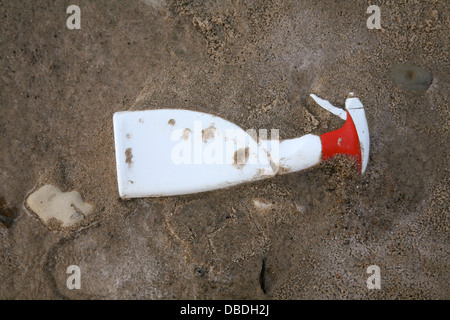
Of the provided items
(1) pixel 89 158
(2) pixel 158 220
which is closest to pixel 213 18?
(1) pixel 89 158

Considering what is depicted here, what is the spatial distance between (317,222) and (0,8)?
2271 mm

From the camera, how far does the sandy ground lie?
2068 mm

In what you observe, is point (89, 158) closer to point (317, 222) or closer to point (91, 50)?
point (91, 50)

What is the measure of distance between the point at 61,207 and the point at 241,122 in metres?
1.15

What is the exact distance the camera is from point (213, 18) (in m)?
2.13

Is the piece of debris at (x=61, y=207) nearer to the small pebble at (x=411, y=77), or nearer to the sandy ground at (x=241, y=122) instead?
the sandy ground at (x=241, y=122)

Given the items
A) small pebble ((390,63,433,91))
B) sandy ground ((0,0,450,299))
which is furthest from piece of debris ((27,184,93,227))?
small pebble ((390,63,433,91))

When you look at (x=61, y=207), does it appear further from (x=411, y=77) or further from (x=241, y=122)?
(x=411, y=77)

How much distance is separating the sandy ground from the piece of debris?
0.17 ft

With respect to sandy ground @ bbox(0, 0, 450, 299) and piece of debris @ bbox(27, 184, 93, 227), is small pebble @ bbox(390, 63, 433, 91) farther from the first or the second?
piece of debris @ bbox(27, 184, 93, 227)

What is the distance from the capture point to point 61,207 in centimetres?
207

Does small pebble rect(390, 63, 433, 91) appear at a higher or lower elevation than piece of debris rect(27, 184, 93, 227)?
higher

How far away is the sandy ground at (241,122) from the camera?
2.07m

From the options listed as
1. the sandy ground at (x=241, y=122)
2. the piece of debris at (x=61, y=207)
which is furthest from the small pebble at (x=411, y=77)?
the piece of debris at (x=61, y=207)
